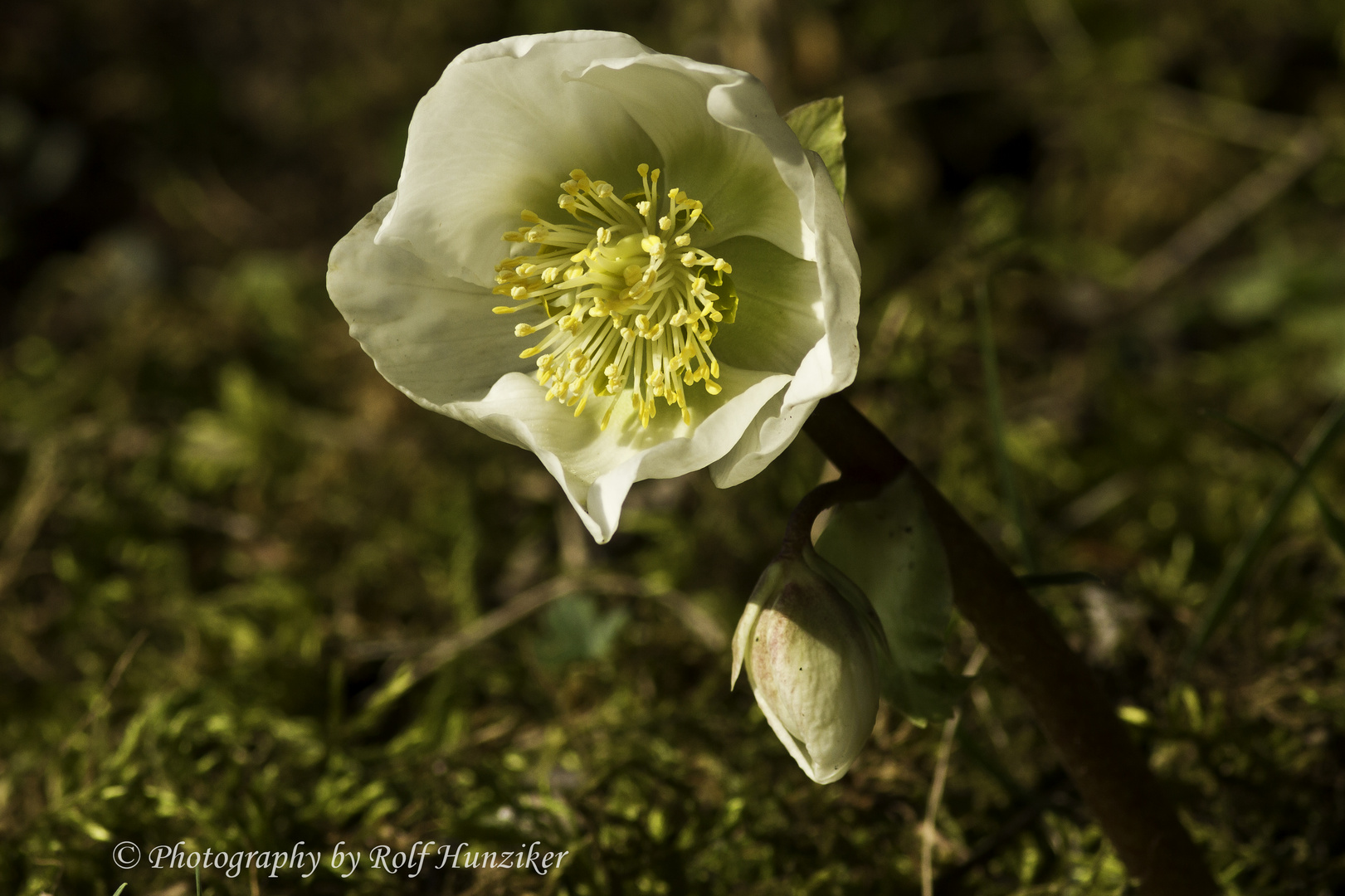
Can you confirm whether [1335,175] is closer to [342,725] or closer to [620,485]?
[620,485]

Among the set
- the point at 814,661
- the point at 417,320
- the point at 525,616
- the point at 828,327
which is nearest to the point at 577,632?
the point at 525,616

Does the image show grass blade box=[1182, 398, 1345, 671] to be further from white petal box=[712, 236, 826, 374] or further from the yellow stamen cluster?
the yellow stamen cluster

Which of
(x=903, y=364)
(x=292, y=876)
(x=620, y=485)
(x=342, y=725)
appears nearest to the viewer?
(x=620, y=485)

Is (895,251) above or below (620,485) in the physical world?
below

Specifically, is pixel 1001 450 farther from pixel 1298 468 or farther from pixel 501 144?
pixel 501 144

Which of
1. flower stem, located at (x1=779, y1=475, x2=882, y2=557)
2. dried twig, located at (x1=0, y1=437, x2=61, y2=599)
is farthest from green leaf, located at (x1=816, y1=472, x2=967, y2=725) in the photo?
dried twig, located at (x1=0, y1=437, x2=61, y2=599)

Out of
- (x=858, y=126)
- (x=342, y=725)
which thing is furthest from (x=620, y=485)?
(x=858, y=126)
